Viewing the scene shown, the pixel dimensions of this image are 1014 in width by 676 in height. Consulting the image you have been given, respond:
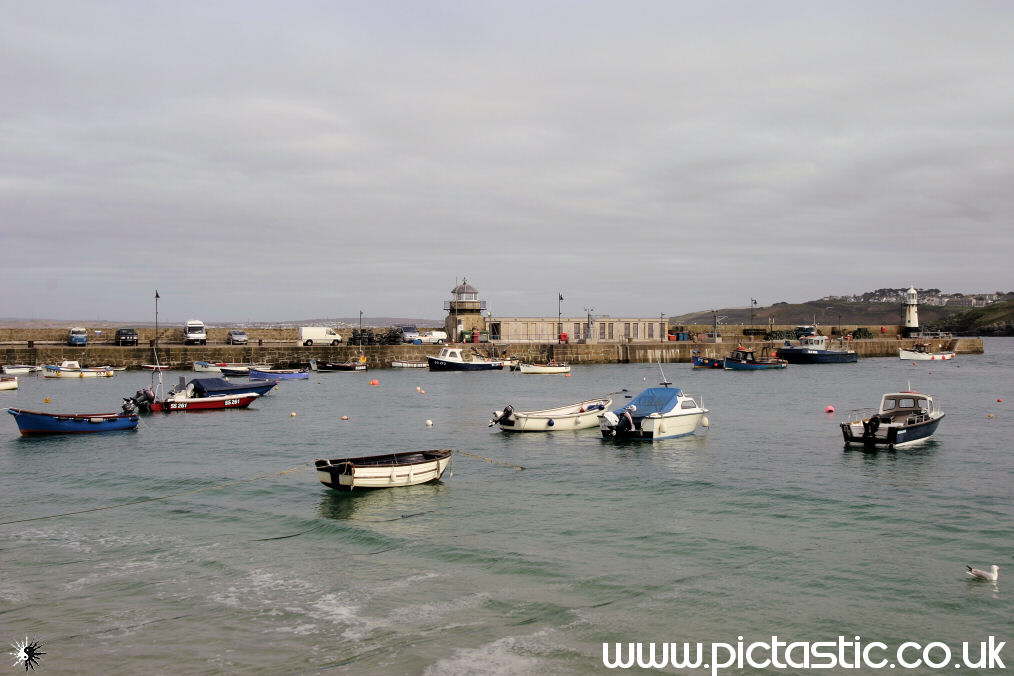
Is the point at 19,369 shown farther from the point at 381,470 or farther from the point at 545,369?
the point at 381,470

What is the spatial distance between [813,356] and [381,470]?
89.7 meters

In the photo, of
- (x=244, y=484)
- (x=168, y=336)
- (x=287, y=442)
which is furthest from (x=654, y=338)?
(x=244, y=484)

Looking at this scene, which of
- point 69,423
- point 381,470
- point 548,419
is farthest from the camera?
point 548,419

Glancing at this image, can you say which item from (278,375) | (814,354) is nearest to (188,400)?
(278,375)

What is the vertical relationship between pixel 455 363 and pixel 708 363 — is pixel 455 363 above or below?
above

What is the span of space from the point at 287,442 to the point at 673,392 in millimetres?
17263

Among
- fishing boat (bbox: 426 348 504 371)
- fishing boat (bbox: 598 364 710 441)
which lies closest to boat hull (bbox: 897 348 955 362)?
fishing boat (bbox: 426 348 504 371)

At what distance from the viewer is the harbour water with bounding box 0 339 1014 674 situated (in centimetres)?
1348

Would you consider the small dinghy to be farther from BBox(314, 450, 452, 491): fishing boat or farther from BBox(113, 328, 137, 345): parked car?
BBox(113, 328, 137, 345): parked car

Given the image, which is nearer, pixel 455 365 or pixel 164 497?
pixel 164 497

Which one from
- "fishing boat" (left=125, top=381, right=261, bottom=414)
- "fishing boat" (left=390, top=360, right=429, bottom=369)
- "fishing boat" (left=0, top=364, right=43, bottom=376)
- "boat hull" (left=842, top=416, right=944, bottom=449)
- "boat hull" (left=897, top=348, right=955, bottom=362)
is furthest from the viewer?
"boat hull" (left=897, top=348, right=955, bottom=362)

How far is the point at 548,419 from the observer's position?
1497 inches

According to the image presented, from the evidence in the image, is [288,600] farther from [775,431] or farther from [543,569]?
[775,431]

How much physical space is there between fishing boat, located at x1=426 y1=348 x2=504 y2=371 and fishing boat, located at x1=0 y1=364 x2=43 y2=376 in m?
38.0
